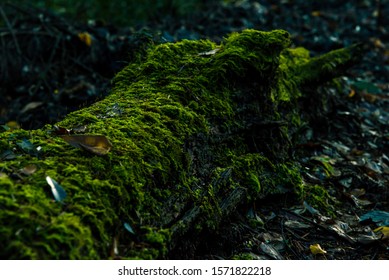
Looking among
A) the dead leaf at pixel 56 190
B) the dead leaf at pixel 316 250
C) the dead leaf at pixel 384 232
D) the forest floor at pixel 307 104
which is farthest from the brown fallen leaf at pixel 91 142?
the dead leaf at pixel 384 232

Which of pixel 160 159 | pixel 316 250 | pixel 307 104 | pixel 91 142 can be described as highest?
pixel 91 142

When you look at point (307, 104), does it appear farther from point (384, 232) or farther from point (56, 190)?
point (56, 190)

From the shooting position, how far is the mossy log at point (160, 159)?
5.53ft

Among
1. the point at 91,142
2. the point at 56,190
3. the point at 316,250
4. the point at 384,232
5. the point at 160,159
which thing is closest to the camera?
the point at 56,190

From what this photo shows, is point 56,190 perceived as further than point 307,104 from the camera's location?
No

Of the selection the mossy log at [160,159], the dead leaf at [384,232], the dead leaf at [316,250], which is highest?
the mossy log at [160,159]

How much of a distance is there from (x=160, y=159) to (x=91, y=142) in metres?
0.34

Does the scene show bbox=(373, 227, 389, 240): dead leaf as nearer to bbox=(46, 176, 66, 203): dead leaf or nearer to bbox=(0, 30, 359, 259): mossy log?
bbox=(0, 30, 359, 259): mossy log

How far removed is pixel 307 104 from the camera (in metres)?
4.12

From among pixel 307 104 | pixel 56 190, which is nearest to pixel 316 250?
pixel 56 190

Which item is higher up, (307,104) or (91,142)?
(91,142)

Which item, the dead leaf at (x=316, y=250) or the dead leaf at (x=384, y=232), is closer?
the dead leaf at (x=316, y=250)

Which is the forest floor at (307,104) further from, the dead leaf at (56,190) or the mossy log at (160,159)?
the dead leaf at (56,190)

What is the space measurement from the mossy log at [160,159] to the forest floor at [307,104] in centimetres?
23
